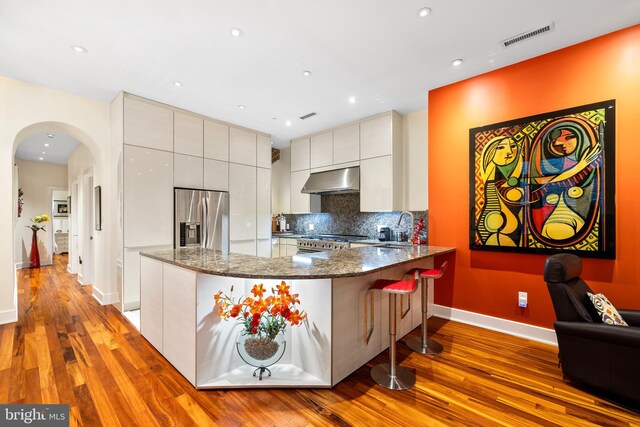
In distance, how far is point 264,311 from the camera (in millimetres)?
1920

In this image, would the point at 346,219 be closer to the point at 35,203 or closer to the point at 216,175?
the point at 216,175

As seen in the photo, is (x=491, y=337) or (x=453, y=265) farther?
(x=453, y=265)

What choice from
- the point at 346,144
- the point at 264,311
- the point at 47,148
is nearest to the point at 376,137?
the point at 346,144

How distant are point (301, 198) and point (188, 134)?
2266 mm

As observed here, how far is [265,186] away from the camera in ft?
17.2

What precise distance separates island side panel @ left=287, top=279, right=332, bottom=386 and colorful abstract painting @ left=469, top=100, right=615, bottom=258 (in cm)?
210

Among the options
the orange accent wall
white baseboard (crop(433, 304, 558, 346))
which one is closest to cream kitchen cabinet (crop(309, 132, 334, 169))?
the orange accent wall

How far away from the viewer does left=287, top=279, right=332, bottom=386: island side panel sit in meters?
1.98

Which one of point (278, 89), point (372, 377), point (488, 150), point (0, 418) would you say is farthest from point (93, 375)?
point (488, 150)

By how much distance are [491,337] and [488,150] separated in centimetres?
199

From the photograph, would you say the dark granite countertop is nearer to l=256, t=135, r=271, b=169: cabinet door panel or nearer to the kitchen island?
the kitchen island

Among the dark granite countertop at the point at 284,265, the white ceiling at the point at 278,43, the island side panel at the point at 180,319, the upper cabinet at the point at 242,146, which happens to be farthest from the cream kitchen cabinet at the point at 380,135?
the island side panel at the point at 180,319

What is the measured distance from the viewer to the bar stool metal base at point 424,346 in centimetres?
256

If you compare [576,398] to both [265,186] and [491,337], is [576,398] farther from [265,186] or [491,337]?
→ [265,186]
